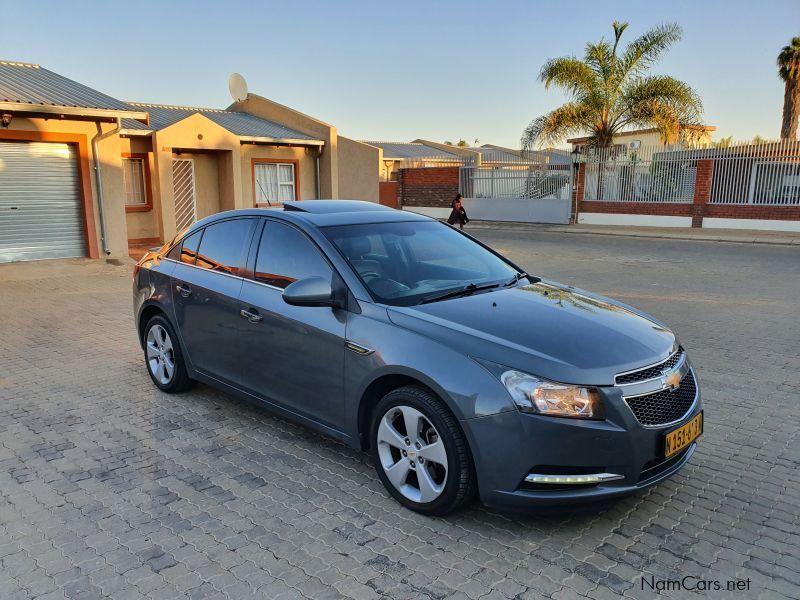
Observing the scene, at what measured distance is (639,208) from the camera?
23.7 meters

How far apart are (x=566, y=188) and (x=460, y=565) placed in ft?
80.4

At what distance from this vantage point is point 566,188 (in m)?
25.8

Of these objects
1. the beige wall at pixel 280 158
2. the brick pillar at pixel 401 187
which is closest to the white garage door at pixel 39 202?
the beige wall at pixel 280 158

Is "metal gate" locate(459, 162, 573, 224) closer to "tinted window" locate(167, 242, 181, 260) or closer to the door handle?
"tinted window" locate(167, 242, 181, 260)

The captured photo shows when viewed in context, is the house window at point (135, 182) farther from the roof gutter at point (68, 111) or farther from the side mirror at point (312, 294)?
the side mirror at point (312, 294)

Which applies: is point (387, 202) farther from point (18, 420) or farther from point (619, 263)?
point (18, 420)

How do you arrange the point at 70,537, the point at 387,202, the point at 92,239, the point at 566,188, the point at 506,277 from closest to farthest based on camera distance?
the point at 70,537, the point at 506,277, the point at 92,239, the point at 566,188, the point at 387,202

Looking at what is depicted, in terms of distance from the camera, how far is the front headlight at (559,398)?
9.63 ft

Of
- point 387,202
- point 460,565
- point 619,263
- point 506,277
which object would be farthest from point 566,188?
point 460,565

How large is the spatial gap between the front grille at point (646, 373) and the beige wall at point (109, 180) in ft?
42.1

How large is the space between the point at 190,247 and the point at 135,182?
13.1m

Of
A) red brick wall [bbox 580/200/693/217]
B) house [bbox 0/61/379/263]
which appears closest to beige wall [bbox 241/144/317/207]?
house [bbox 0/61/379/263]

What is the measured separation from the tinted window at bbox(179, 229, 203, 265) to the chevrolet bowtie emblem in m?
3.56

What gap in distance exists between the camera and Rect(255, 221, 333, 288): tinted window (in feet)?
13.1
